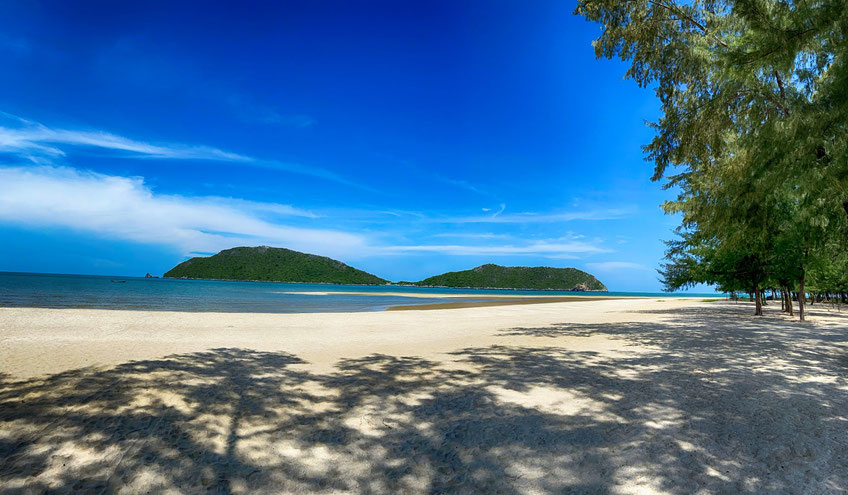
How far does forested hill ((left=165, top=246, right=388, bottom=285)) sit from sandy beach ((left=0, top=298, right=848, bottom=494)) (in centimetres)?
15176

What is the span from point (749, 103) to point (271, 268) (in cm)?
16253

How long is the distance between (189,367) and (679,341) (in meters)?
13.6

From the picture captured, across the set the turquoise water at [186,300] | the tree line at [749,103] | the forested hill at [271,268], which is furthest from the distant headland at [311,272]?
the tree line at [749,103]

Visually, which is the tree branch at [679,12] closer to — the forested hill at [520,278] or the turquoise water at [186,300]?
the turquoise water at [186,300]

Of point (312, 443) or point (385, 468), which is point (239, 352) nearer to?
point (312, 443)

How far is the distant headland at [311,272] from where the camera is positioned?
6250 inches

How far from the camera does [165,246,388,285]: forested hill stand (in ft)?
513

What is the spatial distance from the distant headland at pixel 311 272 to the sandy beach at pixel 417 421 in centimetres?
15245

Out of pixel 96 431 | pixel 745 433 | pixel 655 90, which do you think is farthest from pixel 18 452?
pixel 655 90

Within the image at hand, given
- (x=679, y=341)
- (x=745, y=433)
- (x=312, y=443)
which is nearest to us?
(x=312, y=443)

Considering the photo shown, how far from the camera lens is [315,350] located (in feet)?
33.7

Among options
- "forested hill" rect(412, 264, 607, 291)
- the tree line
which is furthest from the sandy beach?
"forested hill" rect(412, 264, 607, 291)

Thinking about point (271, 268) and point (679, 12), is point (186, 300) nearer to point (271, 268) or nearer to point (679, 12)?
point (679, 12)

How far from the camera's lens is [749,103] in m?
11.5
